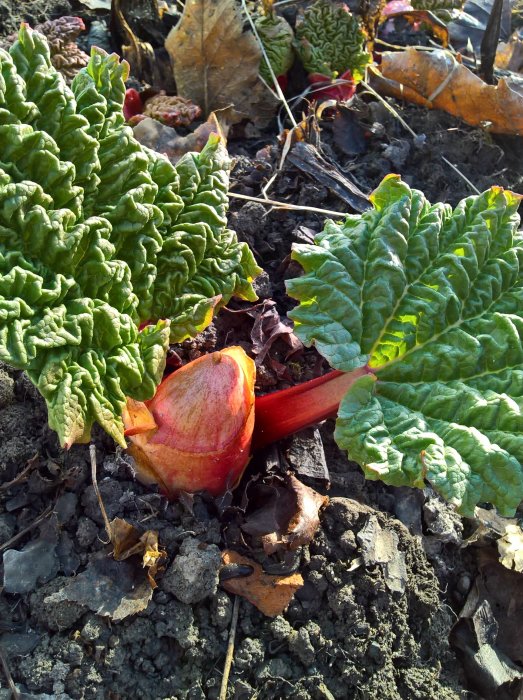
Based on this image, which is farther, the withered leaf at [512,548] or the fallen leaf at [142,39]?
the fallen leaf at [142,39]

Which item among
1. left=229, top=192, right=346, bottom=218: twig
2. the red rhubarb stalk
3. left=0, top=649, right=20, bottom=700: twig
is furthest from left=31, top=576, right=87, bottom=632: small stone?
left=229, top=192, right=346, bottom=218: twig

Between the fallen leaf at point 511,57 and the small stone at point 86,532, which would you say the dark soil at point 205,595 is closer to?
the small stone at point 86,532

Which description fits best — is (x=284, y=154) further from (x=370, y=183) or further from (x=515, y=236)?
(x=515, y=236)

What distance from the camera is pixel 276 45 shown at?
141 inches

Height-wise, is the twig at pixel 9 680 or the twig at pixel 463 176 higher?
the twig at pixel 463 176

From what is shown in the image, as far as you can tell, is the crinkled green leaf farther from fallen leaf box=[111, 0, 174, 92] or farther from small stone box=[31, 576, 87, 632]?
fallen leaf box=[111, 0, 174, 92]

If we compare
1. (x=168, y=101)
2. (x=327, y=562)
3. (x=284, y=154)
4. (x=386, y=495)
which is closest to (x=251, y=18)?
(x=168, y=101)

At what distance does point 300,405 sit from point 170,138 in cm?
151

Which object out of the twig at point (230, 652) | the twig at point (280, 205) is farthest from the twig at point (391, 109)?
the twig at point (230, 652)

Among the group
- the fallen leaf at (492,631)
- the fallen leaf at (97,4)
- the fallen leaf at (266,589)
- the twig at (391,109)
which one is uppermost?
the fallen leaf at (97,4)

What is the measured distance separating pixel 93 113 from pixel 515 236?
1.17 meters

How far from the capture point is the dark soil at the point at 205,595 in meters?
1.79

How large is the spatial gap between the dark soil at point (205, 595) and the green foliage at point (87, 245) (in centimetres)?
46

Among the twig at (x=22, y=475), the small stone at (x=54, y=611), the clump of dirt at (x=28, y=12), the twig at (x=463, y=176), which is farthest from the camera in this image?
the clump of dirt at (x=28, y=12)
